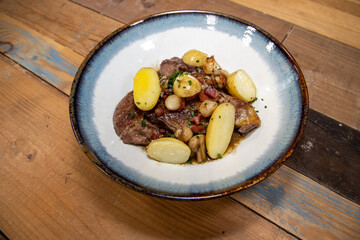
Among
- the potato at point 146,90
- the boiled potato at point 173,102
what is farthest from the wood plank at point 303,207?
the potato at point 146,90

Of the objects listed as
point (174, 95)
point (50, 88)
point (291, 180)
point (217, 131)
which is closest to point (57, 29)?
point (50, 88)

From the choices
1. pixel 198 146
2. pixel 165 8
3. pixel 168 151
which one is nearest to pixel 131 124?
pixel 168 151

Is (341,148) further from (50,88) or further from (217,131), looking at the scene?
(50,88)

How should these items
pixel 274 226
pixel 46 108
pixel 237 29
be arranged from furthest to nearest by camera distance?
pixel 46 108, pixel 237 29, pixel 274 226

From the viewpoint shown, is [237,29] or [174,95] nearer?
[174,95]

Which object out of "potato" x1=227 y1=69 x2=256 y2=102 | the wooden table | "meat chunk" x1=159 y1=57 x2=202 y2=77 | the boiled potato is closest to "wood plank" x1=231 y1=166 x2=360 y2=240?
the wooden table

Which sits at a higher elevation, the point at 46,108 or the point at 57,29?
Result: the point at 57,29

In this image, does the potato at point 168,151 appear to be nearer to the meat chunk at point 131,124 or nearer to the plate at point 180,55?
the plate at point 180,55

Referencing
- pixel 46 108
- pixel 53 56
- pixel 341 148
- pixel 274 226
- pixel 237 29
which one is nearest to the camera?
pixel 274 226
